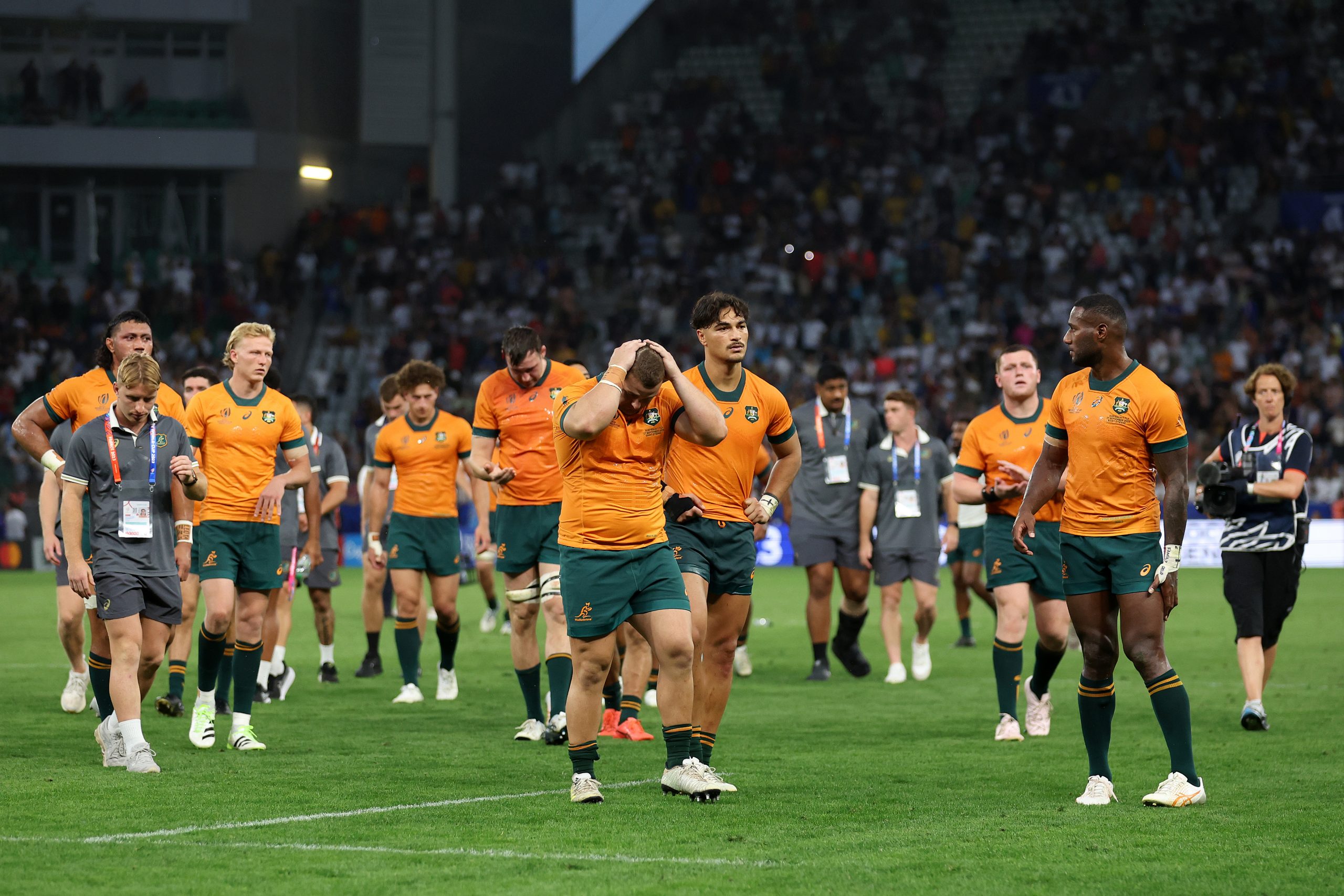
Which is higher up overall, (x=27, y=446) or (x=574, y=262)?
(x=574, y=262)

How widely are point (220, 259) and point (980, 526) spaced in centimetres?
2645

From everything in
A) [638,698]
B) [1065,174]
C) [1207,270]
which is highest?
[1065,174]

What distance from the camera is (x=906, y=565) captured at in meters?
15.2

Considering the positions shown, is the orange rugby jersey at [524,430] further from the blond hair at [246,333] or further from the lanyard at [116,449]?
the lanyard at [116,449]

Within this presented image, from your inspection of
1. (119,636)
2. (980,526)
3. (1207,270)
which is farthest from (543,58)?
(119,636)

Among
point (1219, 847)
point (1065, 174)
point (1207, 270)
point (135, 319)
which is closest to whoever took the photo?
point (1219, 847)

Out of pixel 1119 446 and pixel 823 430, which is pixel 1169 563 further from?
pixel 823 430

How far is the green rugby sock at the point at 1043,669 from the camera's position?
10711mm

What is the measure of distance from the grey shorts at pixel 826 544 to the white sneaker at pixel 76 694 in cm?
602

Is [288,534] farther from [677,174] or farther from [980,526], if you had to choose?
[677,174]

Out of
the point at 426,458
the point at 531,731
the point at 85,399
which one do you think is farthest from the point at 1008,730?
the point at 85,399

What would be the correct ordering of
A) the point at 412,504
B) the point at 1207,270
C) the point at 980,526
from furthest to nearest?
the point at 1207,270 < the point at 980,526 < the point at 412,504

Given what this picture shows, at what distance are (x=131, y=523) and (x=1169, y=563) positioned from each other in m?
5.52

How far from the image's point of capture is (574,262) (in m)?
38.3
